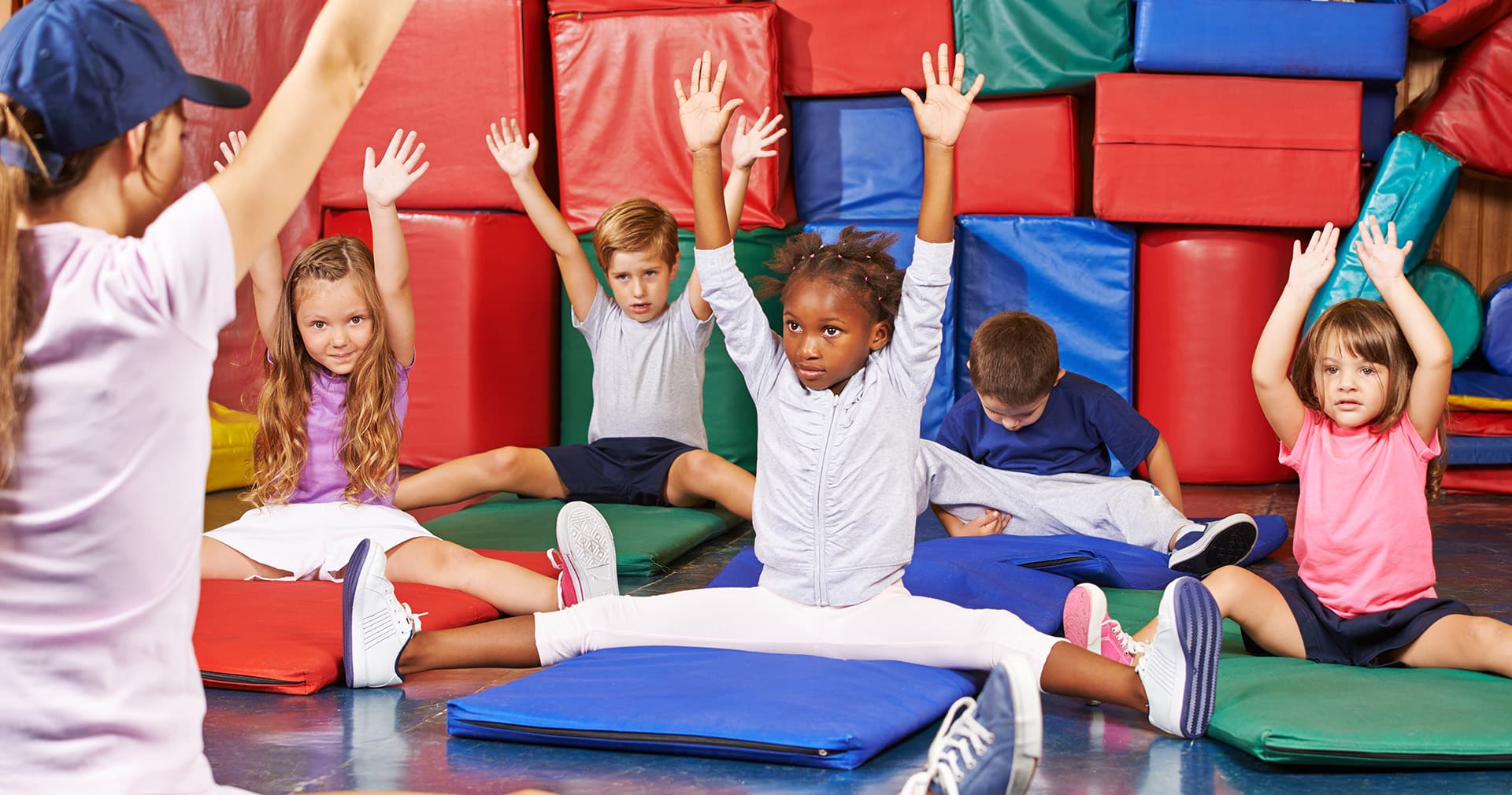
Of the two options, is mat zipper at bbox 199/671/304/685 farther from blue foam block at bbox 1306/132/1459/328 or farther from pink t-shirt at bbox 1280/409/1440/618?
blue foam block at bbox 1306/132/1459/328

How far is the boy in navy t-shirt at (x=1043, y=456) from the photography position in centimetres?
361

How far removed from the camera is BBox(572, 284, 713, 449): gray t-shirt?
4.18 meters

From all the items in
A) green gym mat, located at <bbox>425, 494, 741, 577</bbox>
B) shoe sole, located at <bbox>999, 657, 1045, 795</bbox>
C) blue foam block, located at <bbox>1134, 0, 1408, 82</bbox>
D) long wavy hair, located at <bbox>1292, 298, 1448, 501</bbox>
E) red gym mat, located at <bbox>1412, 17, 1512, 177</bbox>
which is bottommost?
green gym mat, located at <bbox>425, 494, 741, 577</bbox>

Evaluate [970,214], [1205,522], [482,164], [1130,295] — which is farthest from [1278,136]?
[482,164]

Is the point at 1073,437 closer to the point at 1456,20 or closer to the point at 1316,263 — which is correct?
the point at 1316,263

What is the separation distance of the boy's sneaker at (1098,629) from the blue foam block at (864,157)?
277 cm

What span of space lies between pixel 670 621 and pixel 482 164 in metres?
2.83

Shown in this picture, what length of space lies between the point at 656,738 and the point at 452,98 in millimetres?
3387

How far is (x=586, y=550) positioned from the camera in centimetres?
290

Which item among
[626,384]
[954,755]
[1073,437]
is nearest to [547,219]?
[626,384]

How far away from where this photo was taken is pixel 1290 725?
6.38 feet

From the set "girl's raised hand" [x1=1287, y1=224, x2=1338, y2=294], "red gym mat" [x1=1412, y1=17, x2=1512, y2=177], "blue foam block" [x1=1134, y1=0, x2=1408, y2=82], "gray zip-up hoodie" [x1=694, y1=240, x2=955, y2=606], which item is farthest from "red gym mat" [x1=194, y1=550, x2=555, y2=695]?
"red gym mat" [x1=1412, y1=17, x2=1512, y2=177]

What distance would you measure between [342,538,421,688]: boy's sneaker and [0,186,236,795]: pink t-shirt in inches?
45.3

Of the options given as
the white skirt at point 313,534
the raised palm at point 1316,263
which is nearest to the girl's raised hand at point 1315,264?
the raised palm at point 1316,263
